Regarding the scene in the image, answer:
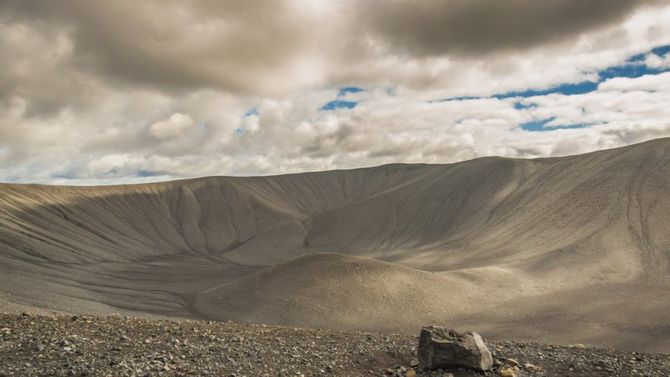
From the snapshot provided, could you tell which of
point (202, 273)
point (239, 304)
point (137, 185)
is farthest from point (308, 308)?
point (137, 185)

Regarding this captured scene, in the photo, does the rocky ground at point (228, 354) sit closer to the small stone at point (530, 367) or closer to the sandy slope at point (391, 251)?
the small stone at point (530, 367)

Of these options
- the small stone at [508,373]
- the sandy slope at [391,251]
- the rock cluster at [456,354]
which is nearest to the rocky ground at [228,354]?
the small stone at [508,373]

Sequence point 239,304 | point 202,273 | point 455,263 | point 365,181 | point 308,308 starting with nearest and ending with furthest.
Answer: point 308,308, point 239,304, point 455,263, point 202,273, point 365,181

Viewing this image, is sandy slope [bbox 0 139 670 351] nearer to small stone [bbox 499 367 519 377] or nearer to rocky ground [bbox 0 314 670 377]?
rocky ground [bbox 0 314 670 377]

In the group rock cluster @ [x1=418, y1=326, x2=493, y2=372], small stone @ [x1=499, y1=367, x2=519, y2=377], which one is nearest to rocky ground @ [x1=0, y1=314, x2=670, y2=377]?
small stone @ [x1=499, y1=367, x2=519, y2=377]

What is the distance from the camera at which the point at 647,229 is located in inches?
2167

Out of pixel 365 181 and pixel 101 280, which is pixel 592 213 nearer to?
pixel 101 280

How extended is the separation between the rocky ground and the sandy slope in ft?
51.6

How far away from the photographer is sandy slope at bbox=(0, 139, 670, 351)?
3512 cm

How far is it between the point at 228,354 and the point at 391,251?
69472mm

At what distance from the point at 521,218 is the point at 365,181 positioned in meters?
90.9

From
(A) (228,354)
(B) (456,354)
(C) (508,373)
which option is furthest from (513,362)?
(A) (228,354)

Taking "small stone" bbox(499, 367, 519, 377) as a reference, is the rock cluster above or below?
above

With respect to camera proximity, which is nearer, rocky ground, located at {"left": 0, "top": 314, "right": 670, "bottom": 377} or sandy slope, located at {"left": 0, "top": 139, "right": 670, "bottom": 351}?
rocky ground, located at {"left": 0, "top": 314, "right": 670, "bottom": 377}
